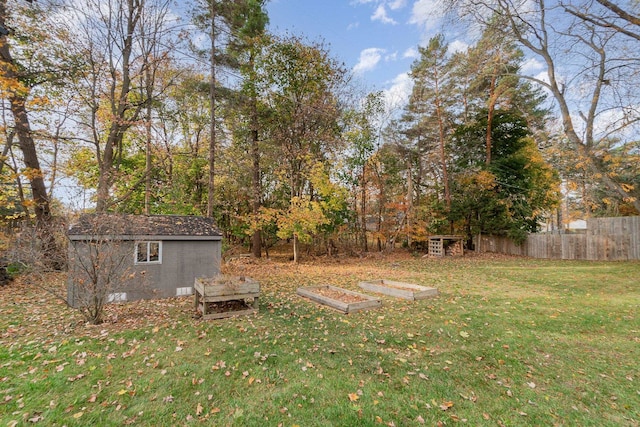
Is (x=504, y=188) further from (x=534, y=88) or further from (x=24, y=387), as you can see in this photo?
(x=24, y=387)

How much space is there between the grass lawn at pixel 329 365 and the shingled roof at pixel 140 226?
176 centimetres

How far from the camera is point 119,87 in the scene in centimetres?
1145

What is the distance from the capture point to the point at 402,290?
7477mm

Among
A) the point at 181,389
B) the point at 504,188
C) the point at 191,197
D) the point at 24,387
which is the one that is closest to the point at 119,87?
the point at 191,197

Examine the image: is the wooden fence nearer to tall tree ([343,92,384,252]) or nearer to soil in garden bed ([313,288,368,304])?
tall tree ([343,92,384,252])

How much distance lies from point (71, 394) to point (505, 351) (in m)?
5.79

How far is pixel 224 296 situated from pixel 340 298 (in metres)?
2.76

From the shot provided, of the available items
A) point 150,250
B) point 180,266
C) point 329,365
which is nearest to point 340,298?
point 329,365

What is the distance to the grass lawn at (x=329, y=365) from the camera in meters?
3.02

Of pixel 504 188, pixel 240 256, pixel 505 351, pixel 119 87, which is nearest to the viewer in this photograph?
pixel 505 351

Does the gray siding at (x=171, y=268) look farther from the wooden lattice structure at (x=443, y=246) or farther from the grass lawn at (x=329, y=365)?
the wooden lattice structure at (x=443, y=246)

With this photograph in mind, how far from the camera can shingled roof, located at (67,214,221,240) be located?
614cm

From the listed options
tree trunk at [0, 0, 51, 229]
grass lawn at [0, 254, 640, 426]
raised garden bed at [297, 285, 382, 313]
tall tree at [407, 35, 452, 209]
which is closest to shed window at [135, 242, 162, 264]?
grass lawn at [0, 254, 640, 426]

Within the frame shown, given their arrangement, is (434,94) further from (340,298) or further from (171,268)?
(171,268)
